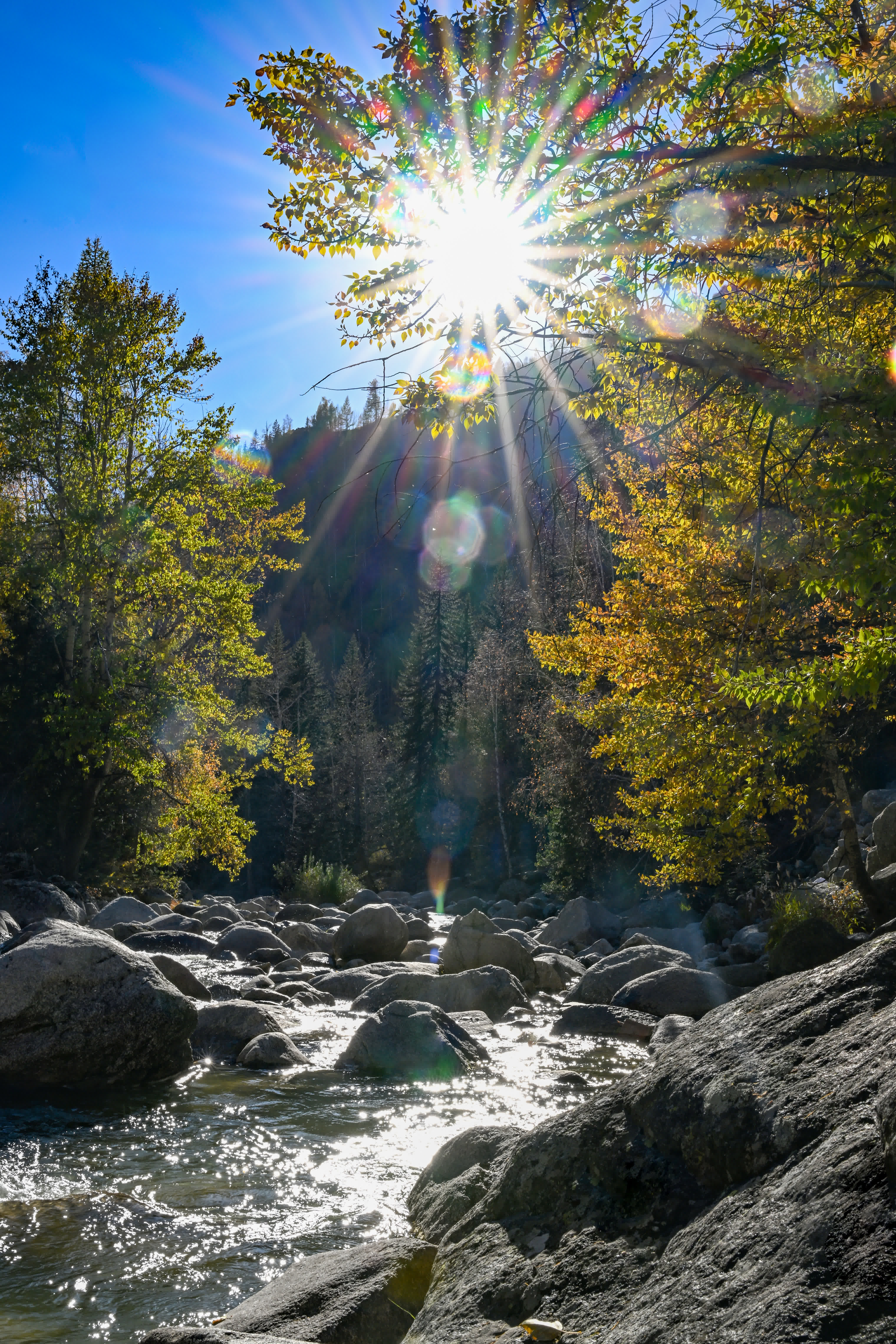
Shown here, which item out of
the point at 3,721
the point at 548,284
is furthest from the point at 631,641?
the point at 3,721

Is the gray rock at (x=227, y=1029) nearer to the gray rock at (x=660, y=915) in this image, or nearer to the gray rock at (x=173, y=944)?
the gray rock at (x=173, y=944)

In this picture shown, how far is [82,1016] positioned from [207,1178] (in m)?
2.55

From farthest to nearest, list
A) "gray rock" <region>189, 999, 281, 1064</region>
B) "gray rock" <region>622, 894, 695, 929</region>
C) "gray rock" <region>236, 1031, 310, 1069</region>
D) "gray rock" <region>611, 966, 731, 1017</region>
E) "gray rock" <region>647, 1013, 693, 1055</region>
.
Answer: "gray rock" <region>622, 894, 695, 929</region> < "gray rock" <region>611, 966, 731, 1017</region> < "gray rock" <region>647, 1013, 693, 1055</region> < "gray rock" <region>189, 999, 281, 1064</region> < "gray rock" <region>236, 1031, 310, 1069</region>

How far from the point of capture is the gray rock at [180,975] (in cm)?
1077

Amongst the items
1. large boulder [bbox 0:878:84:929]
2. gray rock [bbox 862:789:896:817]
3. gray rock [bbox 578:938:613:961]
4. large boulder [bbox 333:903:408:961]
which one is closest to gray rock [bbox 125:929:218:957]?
large boulder [bbox 0:878:84:929]

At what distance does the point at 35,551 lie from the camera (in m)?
15.9

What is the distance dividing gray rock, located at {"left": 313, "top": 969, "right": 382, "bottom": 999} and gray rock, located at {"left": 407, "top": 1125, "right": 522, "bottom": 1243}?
783cm

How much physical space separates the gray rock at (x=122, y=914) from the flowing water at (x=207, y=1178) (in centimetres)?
815

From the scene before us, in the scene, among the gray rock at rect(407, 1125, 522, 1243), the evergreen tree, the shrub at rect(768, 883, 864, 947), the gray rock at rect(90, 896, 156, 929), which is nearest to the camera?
the gray rock at rect(407, 1125, 522, 1243)

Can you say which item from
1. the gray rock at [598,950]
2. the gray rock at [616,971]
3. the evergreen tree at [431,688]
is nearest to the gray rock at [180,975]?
the gray rock at [616,971]

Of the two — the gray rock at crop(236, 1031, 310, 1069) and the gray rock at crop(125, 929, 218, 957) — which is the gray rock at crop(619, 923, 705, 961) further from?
the gray rock at crop(236, 1031, 310, 1069)

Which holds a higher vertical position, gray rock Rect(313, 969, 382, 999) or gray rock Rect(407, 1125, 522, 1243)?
gray rock Rect(407, 1125, 522, 1243)

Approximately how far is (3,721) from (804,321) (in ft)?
62.3

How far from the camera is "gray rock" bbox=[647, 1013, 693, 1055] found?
9.27 meters
